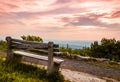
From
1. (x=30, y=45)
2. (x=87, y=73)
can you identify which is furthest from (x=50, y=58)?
(x=87, y=73)

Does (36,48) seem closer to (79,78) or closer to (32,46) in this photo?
(32,46)

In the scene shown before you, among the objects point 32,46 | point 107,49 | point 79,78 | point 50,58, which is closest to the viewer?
point 50,58

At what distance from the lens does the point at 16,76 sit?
1209 cm

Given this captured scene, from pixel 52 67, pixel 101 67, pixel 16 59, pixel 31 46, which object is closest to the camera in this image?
pixel 52 67

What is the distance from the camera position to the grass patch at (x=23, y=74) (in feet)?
38.6

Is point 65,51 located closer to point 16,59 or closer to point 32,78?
point 16,59

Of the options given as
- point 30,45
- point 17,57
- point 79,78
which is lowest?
point 79,78

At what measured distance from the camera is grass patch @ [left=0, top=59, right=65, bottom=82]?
1176cm

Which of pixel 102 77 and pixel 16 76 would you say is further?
pixel 102 77

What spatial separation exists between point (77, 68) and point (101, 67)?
2.08 meters

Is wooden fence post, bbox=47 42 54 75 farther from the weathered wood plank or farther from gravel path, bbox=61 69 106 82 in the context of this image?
gravel path, bbox=61 69 106 82

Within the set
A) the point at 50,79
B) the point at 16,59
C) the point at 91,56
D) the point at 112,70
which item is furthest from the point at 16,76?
the point at 91,56

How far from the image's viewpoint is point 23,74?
12656mm

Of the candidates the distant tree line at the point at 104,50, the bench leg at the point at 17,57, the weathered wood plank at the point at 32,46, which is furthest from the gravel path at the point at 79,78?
the distant tree line at the point at 104,50
